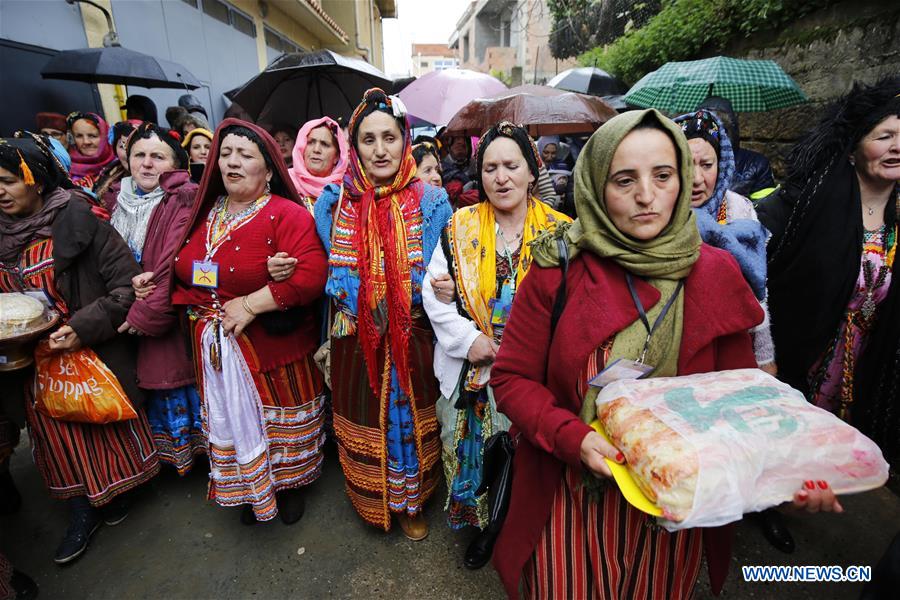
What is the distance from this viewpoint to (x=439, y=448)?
2539 mm

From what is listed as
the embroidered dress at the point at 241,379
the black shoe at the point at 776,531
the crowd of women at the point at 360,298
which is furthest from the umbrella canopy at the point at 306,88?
the black shoe at the point at 776,531

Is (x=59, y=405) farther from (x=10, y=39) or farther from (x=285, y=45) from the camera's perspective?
(x=285, y=45)

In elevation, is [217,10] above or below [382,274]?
above

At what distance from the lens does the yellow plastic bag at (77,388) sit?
2.26 m

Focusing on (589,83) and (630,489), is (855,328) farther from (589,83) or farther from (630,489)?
(589,83)

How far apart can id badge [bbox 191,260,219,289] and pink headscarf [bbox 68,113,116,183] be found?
2369 mm

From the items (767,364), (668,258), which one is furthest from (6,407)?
(767,364)

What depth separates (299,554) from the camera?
243 centimetres

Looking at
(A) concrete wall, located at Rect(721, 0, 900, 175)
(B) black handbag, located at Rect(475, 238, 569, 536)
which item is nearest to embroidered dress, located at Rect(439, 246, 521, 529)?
(B) black handbag, located at Rect(475, 238, 569, 536)

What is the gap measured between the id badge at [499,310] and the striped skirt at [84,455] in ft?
7.02

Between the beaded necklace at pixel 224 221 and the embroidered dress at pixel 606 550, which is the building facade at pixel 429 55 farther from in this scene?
the embroidered dress at pixel 606 550

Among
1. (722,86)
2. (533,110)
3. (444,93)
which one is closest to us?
(533,110)

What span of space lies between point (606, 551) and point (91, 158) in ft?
15.2

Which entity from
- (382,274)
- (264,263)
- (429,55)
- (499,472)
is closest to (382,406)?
(382,274)
